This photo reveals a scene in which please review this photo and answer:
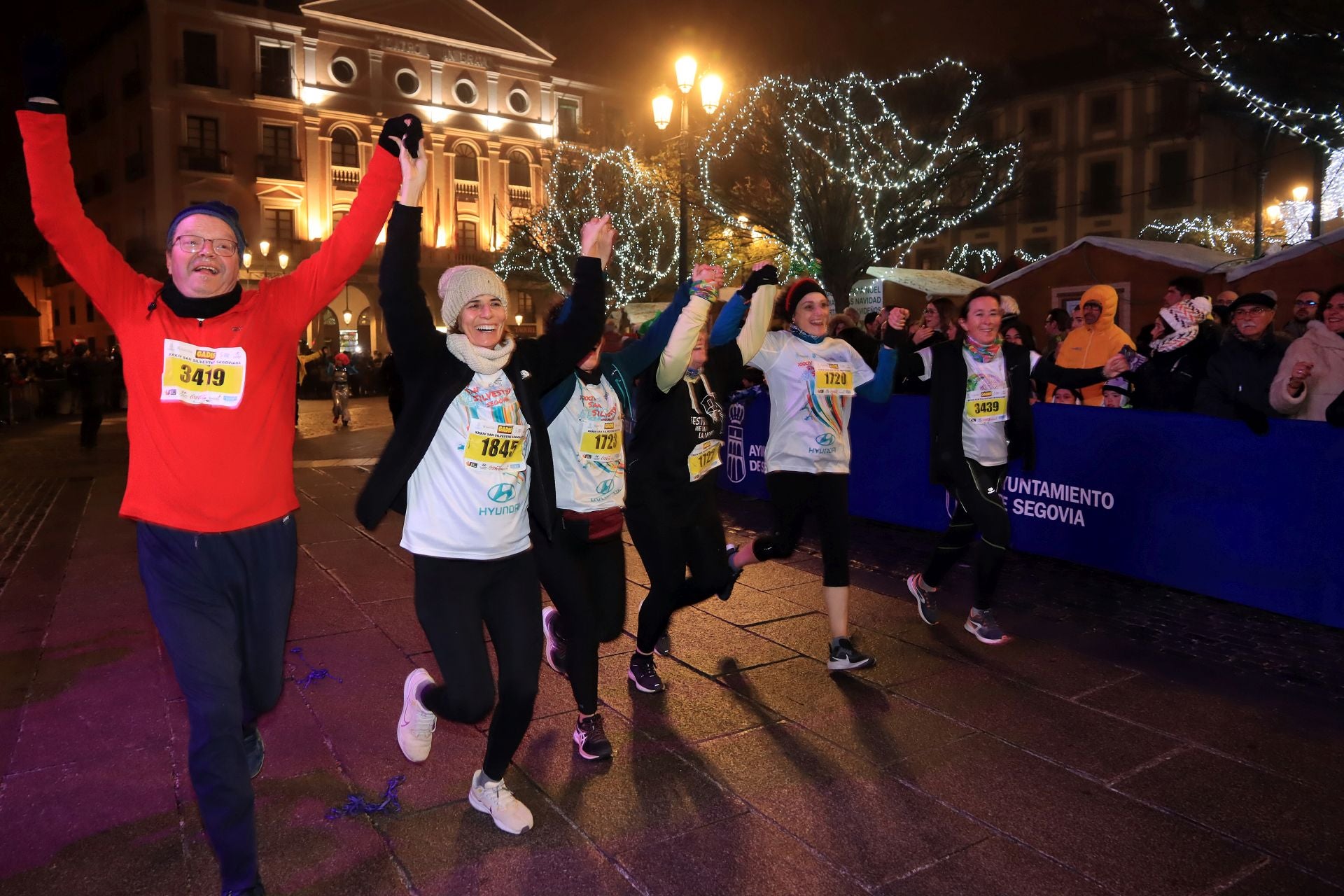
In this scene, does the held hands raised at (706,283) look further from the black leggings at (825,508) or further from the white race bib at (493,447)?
the black leggings at (825,508)

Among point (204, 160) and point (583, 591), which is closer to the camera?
point (583, 591)

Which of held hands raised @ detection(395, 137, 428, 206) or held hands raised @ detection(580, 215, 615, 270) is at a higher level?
held hands raised @ detection(395, 137, 428, 206)

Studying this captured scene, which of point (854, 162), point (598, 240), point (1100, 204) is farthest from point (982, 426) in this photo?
point (1100, 204)

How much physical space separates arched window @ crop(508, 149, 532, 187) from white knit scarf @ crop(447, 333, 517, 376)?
50.1 metres

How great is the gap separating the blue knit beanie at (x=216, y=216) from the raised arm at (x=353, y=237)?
0.17 metres

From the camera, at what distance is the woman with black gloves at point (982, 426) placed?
17.4 feet

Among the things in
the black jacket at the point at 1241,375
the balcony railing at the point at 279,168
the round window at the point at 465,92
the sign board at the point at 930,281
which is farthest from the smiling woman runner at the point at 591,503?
the round window at the point at 465,92

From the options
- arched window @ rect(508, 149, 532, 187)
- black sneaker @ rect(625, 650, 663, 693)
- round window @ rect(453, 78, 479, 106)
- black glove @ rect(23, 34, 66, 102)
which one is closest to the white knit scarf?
black glove @ rect(23, 34, 66, 102)

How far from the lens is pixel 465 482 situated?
3135 millimetres

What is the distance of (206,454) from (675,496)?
2.12 meters

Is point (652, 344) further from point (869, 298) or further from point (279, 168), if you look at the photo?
point (279, 168)

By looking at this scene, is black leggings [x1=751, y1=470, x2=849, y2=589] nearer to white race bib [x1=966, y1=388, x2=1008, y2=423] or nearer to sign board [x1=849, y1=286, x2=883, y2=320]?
white race bib [x1=966, y1=388, x2=1008, y2=423]

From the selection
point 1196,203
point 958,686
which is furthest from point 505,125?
point 958,686

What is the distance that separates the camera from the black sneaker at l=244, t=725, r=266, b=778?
11.4ft
